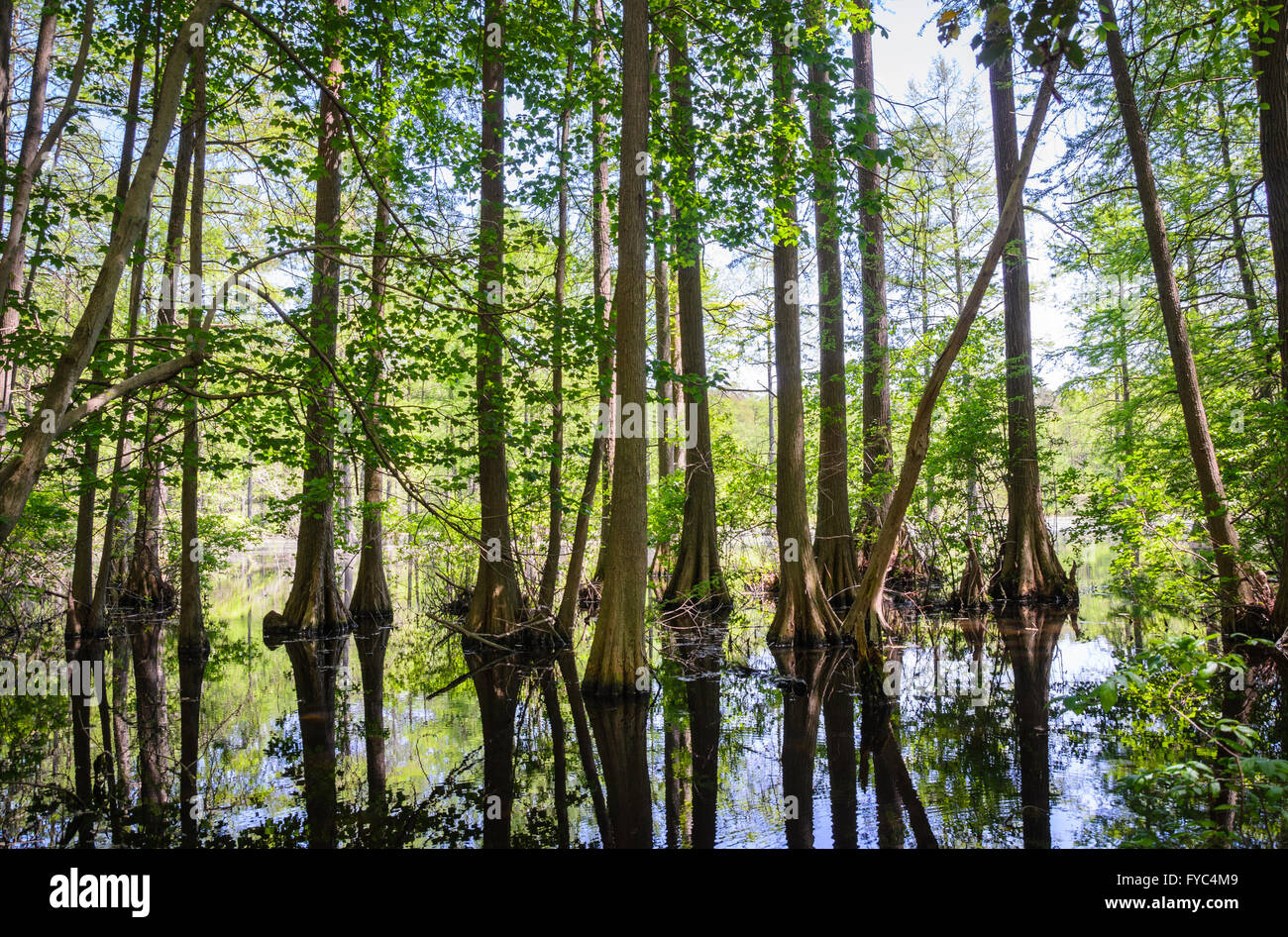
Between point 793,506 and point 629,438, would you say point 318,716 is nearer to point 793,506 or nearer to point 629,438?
point 629,438

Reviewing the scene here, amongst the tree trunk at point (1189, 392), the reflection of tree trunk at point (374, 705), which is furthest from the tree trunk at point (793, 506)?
the reflection of tree trunk at point (374, 705)

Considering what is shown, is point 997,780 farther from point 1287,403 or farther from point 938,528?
point 938,528

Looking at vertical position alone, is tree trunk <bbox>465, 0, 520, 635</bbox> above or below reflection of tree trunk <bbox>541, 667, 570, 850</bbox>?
above

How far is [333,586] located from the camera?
39.3 feet

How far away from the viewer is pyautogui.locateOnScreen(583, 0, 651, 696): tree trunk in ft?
24.2

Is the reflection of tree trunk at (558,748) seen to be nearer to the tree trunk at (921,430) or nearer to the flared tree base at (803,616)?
the flared tree base at (803,616)

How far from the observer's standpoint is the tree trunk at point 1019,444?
12664 millimetres

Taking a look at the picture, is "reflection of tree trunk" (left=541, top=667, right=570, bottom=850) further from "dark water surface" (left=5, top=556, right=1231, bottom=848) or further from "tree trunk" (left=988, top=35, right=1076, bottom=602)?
"tree trunk" (left=988, top=35, right=1076, bottom=602)

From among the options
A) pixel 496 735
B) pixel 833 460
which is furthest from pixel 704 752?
pixel 833 460

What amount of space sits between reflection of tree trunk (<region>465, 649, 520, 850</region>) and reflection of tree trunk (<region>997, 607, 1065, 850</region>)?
2.90 metres

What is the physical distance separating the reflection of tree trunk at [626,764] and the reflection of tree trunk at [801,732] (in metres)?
0.85

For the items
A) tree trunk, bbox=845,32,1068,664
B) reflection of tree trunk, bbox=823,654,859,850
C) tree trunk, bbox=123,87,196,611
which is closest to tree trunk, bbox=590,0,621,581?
tree trunk, bbox=845,32,1068,664

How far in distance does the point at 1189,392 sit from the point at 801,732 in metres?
6.01

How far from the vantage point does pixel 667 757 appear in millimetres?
5809
